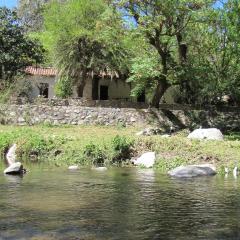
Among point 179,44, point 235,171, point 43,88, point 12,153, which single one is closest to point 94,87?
point 43,88

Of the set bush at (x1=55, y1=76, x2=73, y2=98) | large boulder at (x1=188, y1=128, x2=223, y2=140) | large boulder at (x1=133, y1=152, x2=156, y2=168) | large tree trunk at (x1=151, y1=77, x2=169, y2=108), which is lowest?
large boulder at (x1=133, y1=152, x2=156, y2=168)

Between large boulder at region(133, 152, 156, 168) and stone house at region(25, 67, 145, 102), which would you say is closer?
large boulder at region(133, 152, 156, 168)

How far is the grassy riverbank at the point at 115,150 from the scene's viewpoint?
72.3ft

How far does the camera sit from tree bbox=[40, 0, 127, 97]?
139 feet

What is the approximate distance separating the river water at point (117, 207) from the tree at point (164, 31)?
1411cm

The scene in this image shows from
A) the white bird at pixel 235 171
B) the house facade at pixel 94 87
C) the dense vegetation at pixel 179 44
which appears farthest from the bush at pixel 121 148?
the house facade at pixel 94 87

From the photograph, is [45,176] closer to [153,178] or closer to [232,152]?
[153,178]

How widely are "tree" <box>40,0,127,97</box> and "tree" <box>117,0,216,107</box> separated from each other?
27.4 ft

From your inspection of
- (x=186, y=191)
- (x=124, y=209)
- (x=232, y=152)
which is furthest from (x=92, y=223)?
(x=232, y=152)

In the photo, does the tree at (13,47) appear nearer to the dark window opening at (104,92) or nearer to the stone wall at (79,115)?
the stone wall at (79,115)

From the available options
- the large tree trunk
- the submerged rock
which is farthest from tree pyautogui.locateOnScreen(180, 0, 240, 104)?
the submerged rock

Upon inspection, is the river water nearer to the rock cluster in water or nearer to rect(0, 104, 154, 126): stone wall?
the rock cluster in water

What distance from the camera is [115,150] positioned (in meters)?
23.2

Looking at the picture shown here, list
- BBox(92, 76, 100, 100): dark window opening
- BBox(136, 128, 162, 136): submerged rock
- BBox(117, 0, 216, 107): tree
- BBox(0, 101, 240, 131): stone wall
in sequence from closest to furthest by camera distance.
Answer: BBox(136, 128, 162, 136): submerged rock → BBox(117, 0, 216, 107): tree → BBox(0, 101, 240, 131): stone wall → BBox(92, 76, 100, 100): dark window opening
